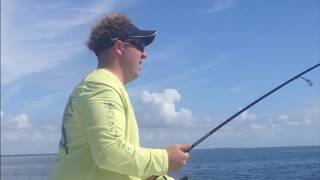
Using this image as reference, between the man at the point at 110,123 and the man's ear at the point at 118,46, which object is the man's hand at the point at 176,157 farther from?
the man's ear at the point at 118,46

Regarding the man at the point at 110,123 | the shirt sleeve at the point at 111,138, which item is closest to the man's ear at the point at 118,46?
the man at the point at 110,123

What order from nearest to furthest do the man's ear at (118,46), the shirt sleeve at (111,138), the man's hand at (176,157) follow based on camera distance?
the shirt sleeve at (111,138) < the man's hand at (176,157) < the man's ear at (118,46)

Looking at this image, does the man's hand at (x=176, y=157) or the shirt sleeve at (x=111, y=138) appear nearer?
the shirt sleeve at (x=111, y=138)

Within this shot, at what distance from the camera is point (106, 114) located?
4.02m

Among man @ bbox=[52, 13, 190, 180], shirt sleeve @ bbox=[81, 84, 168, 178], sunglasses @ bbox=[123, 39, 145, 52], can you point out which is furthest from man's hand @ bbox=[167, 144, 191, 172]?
sunglasses @ bbox=[123, 39, 145, 52]

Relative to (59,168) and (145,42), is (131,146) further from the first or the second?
(145,42)

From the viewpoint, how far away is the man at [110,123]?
13.2 ft

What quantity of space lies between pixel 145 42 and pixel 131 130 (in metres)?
0.67

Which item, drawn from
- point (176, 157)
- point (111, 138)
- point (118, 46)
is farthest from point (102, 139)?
point (118, 46)

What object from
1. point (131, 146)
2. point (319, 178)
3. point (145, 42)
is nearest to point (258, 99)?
point (145, 42)

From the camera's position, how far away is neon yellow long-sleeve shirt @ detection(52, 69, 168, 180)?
4.00 metres

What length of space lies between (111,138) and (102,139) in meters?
0.06

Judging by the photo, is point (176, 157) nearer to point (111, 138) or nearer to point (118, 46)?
point (111, 138)

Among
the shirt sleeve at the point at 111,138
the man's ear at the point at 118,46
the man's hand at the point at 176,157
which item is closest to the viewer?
the shirt sleeve at the point at 111,138
